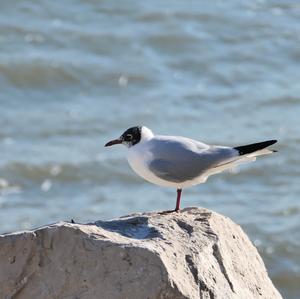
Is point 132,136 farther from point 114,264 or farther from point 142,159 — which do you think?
point 114,264

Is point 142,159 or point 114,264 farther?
point 142,159

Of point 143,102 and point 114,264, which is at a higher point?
point 114,264

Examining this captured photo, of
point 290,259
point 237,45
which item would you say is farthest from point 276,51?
point 290,259

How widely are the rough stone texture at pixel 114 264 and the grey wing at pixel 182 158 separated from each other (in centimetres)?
76

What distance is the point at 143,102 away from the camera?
1201 centimetres

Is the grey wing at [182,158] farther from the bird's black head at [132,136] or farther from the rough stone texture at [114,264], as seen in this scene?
the rough stone texture at [114,264]

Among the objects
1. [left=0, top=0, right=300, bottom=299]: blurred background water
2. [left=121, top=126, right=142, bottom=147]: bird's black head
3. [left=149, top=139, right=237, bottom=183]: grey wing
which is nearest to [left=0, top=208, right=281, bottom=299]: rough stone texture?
[left=149, top=139, right=237, bottom=183]: grey wing

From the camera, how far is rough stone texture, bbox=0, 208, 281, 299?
13.6 feet

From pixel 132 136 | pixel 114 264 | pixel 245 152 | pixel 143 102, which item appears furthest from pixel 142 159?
pixel 143 102

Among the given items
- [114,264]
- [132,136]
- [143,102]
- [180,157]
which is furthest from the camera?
[143,102]

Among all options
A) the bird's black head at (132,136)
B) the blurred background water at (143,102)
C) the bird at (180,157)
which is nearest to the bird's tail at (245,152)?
the bird at (180,157)

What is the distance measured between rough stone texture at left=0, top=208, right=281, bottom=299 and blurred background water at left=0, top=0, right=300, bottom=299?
4.32 metres

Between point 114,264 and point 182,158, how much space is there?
1.23 meters

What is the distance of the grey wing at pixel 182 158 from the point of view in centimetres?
527
